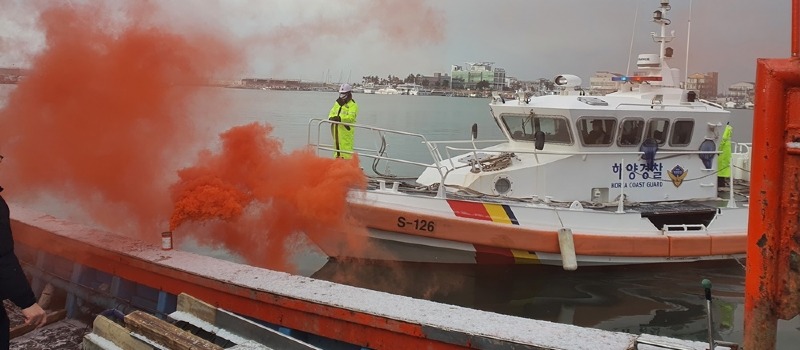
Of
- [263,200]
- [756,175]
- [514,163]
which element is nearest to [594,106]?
[514,163]

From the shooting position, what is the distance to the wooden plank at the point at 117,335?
123 inches

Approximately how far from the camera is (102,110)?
4777 millimetres

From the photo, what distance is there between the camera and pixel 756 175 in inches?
83.7

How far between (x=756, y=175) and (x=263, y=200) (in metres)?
4.45

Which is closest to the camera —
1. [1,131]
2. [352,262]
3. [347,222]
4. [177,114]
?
[1,131]

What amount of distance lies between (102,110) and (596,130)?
5.92 metres

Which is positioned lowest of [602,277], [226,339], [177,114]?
[602,277]

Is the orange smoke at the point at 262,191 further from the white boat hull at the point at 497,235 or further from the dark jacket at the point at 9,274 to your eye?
the dark jacket at the point at 9,274

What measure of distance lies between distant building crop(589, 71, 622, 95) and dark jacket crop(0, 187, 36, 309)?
Answer: 7867mm

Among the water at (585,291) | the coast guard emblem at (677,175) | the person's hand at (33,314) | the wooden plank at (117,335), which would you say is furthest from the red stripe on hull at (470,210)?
the person's hand at (33,314)

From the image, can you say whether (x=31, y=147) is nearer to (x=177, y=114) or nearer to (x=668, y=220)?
(x=177, y=114)

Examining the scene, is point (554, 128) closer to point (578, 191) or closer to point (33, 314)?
point (578, 191)

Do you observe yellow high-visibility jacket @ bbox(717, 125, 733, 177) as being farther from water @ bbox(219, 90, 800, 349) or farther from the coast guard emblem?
water @ bbox(219, 90, 800, 349)

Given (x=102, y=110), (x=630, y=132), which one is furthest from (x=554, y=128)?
(x=102, y=110)
